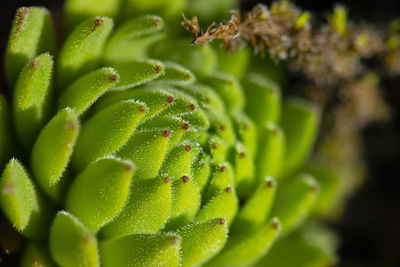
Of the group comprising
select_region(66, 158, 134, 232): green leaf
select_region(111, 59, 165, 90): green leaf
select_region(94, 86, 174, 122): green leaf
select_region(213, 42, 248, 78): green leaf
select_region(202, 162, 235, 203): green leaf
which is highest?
select_region(111, 59, 165, 90): green leaf

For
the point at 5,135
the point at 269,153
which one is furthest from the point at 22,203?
the point at 269,153

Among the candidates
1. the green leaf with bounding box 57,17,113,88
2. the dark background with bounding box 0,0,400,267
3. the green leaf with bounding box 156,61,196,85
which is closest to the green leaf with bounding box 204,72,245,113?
the green leaf with bounding box 156,61,196,85

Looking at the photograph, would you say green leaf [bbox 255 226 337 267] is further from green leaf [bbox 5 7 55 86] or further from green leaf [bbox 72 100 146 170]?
green leaf [bbox 5 7 55 86]

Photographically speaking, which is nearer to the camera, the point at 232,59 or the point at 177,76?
the point at 177,76

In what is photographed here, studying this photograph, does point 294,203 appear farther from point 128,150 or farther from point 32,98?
point 32,98

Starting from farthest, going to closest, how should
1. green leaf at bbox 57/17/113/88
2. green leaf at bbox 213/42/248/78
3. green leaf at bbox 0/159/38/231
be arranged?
green leaf at bbox 213/42/248/78 → green leaf at bbox 57/17/113/88 → green leaf at bbox 0/159/38/231

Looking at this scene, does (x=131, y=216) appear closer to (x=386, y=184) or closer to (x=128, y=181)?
(x=128, y=181)
